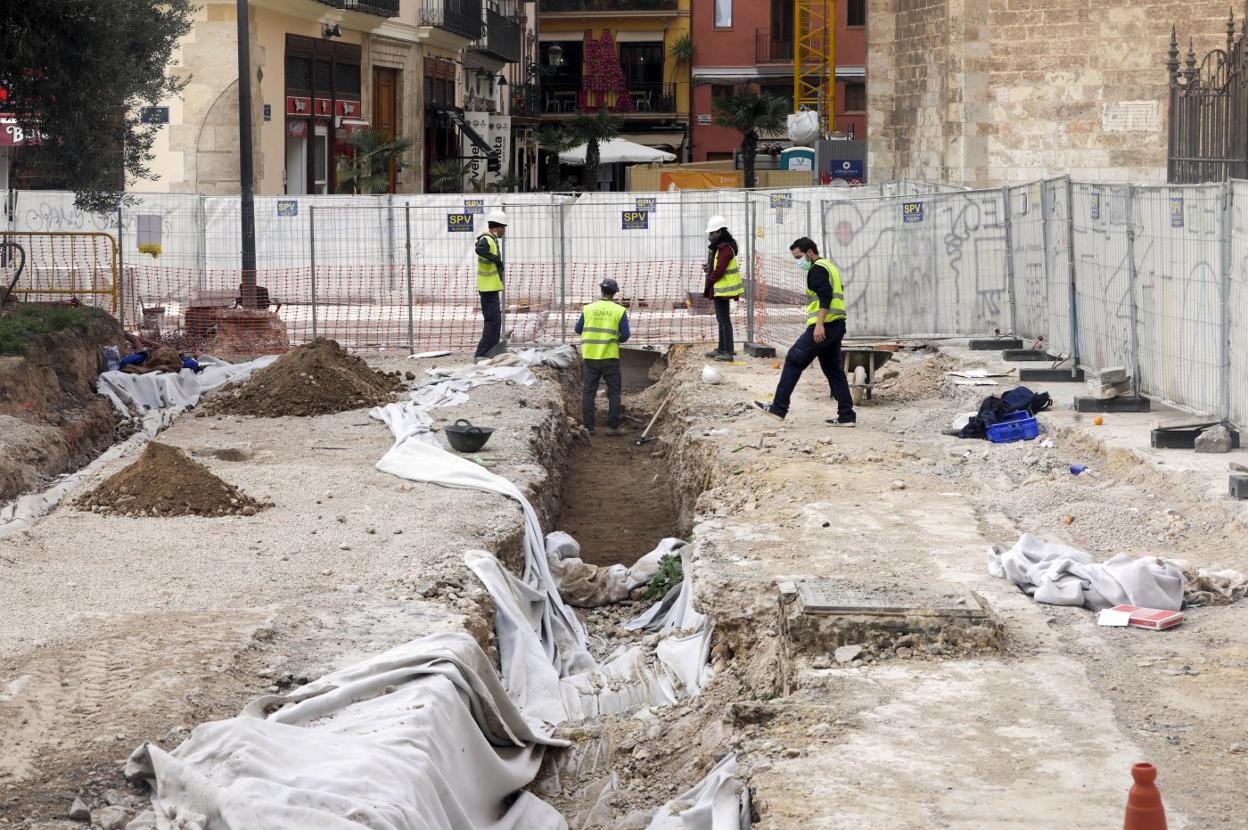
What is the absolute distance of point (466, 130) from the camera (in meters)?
44.1

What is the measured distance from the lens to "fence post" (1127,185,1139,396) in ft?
44.5

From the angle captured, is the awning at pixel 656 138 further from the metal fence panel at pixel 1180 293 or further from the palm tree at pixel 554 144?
the metal fence panel at pixel 1180 293

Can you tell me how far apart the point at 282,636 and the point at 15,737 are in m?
1.73

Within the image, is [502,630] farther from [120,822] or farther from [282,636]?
[120,822]

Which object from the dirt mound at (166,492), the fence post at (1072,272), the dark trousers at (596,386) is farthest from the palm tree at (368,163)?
the dirt mound at (166,492)

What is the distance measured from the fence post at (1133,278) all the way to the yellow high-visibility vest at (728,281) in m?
5.80

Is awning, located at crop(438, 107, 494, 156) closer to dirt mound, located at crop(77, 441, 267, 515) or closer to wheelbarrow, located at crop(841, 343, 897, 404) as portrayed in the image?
wheelbarrow, located at crop(841, 343, 897, 404)

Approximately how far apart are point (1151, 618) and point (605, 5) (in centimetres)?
5545

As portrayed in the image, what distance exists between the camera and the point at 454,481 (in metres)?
11.8

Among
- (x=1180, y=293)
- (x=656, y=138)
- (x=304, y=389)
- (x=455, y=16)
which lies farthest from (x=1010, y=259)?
(x=656, y=138)

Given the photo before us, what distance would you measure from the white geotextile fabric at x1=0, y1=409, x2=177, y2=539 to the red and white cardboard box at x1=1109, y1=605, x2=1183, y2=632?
22.1 feet

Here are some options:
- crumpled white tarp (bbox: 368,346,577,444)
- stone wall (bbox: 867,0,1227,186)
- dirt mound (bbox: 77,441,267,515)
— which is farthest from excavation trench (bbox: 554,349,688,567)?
stone wall (bbox: 867,0,1227,186)

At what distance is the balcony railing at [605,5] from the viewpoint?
60.0m

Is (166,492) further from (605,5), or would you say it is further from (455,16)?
(605,5)
